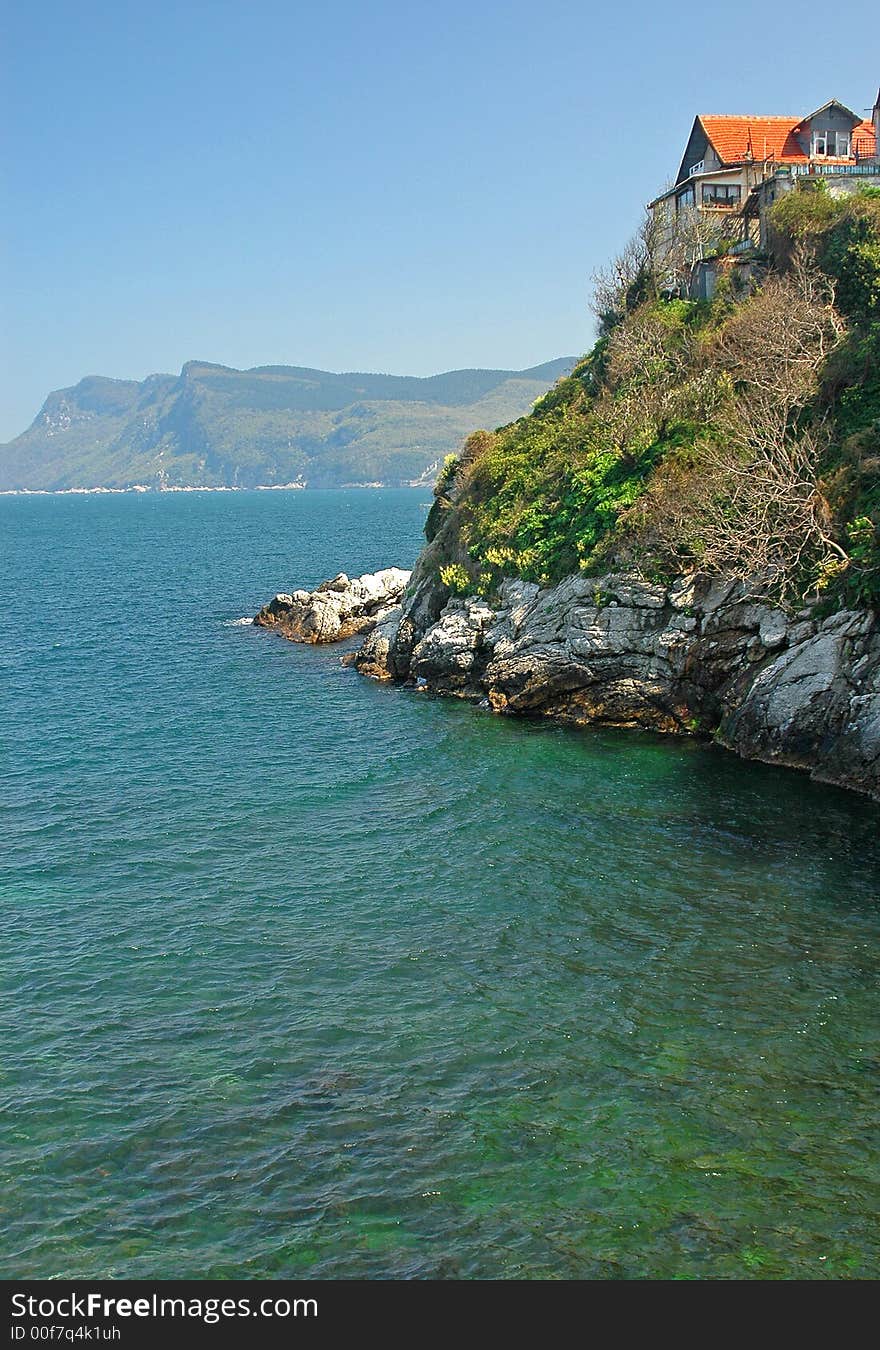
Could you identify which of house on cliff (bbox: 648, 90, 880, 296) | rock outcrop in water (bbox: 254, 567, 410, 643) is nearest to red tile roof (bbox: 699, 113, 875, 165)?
house on cliff (bbox: 648, 90, 880, 296)

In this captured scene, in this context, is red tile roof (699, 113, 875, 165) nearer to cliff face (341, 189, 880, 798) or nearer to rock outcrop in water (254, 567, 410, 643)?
cliff face (341, 189, 880, 798)

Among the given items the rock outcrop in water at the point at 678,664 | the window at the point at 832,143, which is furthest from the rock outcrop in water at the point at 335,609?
the window at the point at 832,143

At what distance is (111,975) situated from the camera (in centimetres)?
2462

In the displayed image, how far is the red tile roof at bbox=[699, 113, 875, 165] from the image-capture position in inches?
2562

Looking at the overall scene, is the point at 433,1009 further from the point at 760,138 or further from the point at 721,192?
the point at 760,138

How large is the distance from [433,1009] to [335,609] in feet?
149

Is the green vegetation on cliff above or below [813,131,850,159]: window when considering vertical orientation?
below

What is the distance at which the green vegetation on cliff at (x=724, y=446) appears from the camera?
39.0 meters

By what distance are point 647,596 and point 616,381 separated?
16840mm

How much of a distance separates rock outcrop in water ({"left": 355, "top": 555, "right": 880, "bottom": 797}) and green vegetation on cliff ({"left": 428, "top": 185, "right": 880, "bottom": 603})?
1.26 m

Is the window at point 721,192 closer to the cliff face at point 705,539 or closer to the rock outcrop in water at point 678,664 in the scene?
the cliff face at point 705,539

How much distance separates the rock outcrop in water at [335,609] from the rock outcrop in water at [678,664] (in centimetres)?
1332
